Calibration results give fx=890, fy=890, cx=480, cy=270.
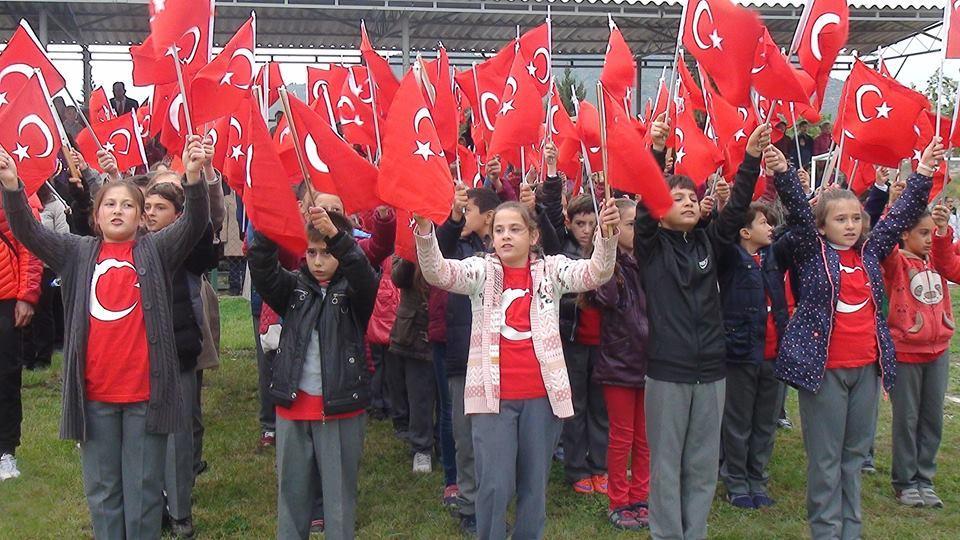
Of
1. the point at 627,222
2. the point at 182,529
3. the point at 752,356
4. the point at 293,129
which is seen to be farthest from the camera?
the point at 752,356

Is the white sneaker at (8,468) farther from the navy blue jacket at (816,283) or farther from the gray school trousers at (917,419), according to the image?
the gray school trousers at (917,419)

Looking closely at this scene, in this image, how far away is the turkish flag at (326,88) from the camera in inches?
340

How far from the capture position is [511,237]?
428cm

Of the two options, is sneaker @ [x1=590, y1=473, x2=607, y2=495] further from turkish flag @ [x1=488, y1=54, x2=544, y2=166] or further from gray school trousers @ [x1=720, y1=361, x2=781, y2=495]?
turkish flag @ [x1=488, y1=54, x2=544, y2=166]

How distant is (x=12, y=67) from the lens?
5379mm

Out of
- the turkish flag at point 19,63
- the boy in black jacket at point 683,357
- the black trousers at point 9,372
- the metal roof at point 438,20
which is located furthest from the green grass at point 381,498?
the metal roof at point 438,20

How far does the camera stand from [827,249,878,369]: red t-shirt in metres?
4.62

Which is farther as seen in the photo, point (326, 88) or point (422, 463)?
point (326, 88)

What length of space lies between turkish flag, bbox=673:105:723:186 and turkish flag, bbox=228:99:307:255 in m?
3.25

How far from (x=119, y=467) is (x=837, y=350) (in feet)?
11.7

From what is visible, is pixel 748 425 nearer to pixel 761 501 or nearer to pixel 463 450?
pixel 761 501

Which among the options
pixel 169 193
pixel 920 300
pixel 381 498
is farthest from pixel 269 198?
pixel 920 300

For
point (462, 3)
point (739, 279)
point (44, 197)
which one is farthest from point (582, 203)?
point (462, 3)

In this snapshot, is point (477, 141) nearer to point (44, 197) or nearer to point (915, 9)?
point (44, 197)
